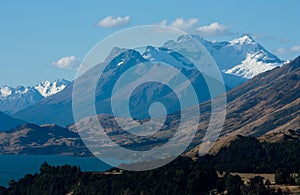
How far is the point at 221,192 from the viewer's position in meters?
191

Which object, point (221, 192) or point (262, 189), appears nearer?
point (262, 189)

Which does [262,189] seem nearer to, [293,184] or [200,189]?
[293,184]

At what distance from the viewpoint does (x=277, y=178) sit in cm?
19550

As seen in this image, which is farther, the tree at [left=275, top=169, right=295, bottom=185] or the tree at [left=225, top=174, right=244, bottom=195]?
the tree at [left=275, top=169, right=295, bottom=185]

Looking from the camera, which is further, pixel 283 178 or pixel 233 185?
pixel 283 178

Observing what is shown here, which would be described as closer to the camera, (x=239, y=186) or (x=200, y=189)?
(x=239, y=186)

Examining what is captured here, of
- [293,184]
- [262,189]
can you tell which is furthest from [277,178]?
[262,189]

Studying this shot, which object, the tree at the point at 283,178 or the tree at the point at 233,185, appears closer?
the tree at the point at 233,185

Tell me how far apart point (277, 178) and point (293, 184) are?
901cm

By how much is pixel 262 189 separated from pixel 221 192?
18.1 meters

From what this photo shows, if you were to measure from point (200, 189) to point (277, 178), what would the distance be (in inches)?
916

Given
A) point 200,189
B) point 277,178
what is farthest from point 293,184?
point 200,189

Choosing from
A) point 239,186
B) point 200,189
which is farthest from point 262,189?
point 200,189

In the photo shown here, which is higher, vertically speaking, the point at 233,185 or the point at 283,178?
the point at 283,178
